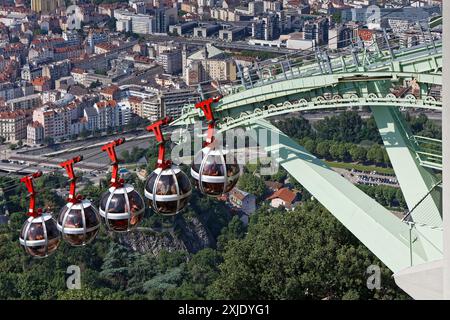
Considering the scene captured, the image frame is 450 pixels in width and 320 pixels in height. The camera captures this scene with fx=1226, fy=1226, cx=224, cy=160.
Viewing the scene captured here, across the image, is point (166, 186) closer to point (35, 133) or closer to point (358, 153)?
point (358, 153)

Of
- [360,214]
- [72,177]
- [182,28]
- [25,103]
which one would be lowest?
[182,28]

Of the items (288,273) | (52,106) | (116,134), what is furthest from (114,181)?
(52,106)

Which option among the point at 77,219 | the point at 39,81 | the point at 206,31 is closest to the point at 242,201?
the point at 77,219

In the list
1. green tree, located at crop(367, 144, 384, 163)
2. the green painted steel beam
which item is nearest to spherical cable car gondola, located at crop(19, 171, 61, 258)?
the green painted steel beam

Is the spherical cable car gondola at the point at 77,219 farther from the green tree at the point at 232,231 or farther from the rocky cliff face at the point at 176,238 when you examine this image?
the green tree at the point at 232,231

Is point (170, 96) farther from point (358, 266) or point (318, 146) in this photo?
point (358, 266)

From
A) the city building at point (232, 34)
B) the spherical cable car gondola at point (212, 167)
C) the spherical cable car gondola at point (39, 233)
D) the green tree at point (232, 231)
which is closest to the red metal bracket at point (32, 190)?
the spherical cable car gondola at point (39, 233)
